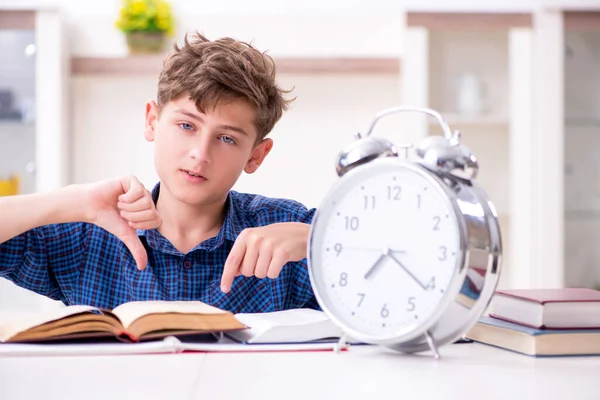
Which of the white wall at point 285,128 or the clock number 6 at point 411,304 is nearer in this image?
the clock number 6 at point 411,304

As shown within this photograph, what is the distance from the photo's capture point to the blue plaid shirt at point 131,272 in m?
1.58

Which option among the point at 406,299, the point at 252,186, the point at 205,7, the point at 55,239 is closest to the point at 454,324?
the point at 406,299

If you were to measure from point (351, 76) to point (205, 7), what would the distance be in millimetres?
761

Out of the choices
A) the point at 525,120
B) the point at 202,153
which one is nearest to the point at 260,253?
the point at 202,153

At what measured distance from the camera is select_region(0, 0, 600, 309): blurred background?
3.44 meters

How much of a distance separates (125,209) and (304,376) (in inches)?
22.3

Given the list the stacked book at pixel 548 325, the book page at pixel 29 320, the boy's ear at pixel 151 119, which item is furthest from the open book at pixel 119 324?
the boy's ear at pixel 151 119

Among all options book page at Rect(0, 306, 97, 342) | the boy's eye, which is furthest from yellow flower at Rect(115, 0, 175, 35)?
book page at Rect(0, 306, 97, 342)

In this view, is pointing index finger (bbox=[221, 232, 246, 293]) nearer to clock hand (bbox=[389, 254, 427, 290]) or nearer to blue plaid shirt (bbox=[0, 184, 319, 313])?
clock hand (bbox=[389, 254, 427, 290])

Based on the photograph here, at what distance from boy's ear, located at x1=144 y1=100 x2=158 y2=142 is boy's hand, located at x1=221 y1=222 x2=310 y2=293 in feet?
1.92

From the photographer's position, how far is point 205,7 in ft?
12.2

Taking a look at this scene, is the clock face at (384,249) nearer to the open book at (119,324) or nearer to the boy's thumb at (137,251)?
the open book at (119,324)

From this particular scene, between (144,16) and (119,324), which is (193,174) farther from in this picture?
(144,16)

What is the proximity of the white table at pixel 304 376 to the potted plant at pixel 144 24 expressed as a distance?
273 cm
